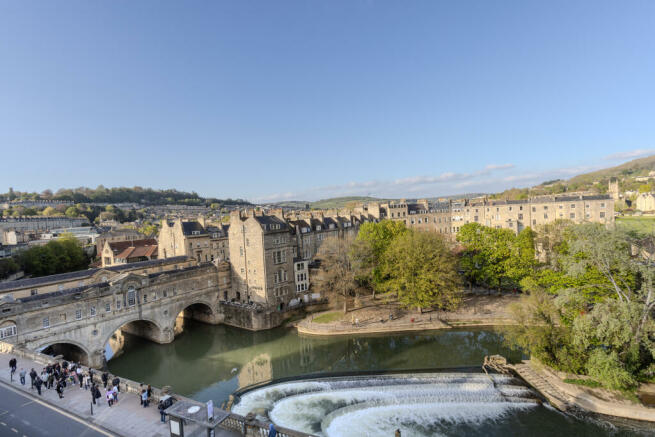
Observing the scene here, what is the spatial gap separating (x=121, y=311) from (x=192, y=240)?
872 inches

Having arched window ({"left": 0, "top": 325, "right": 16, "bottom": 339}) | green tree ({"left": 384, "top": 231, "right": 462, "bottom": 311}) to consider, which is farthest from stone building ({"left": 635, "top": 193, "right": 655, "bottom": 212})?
arched window ({"left": 0, "top": 325, "right": 16, "bottom": 339})

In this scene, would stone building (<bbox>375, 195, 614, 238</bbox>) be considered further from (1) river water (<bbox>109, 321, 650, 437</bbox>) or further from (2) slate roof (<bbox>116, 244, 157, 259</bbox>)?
(2) slate roof (<bbox>116, 244, 157, 259</bbox>)

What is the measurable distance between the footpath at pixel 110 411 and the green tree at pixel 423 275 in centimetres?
2936

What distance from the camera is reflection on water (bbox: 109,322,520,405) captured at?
1199 inches

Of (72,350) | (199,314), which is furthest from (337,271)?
(72,350)

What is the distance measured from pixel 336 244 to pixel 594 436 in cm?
3215

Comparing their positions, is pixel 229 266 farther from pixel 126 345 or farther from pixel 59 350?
pixel 59 350

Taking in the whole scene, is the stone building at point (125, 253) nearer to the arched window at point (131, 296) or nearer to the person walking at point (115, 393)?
the arched window at point (131, 296)

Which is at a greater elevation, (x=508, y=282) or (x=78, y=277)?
(x=78, y=277)

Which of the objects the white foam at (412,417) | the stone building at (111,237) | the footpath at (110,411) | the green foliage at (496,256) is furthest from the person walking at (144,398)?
the stone building at (111,237)

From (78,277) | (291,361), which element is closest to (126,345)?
(78,277)

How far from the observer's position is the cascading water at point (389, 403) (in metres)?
21.0

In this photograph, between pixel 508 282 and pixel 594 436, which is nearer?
pixel 594 436

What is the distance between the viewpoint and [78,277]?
38125mm
